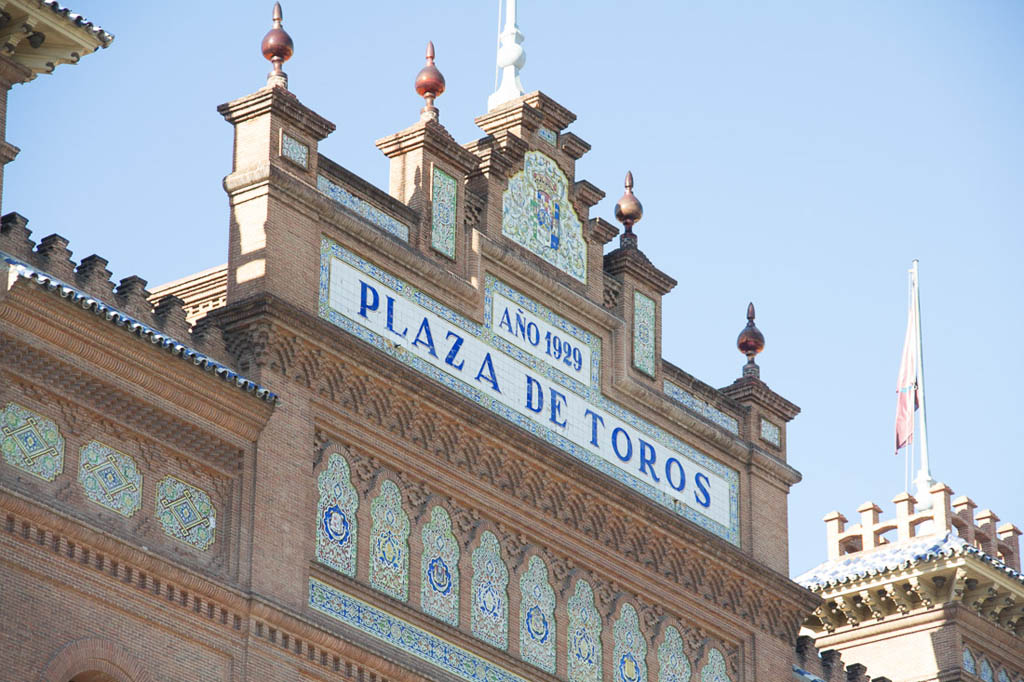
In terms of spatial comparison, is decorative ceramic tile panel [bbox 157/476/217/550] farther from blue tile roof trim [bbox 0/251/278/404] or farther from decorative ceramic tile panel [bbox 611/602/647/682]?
decorative ceramic tile panel [bbox 611/602/647/682]

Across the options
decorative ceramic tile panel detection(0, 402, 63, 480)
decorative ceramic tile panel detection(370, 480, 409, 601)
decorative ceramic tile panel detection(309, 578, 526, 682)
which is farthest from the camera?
decorative ceramic tile panel detection(370, 480, 409, 601)

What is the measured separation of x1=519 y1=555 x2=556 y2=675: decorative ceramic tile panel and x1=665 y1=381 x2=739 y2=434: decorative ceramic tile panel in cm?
392

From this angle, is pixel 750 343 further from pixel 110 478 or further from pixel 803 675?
pixel 110 478

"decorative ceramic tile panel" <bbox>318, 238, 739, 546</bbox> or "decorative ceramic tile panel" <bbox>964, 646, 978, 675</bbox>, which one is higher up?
"decorative ceramic tile panel" <bbox>318, 238, 739, 546</bbox>

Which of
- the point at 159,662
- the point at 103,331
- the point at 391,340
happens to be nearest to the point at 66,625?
the point at 159,662

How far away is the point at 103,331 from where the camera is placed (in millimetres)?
26125

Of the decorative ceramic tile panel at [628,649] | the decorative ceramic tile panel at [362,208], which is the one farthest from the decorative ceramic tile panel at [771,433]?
the decorative ceramic tile panel at [362,208]

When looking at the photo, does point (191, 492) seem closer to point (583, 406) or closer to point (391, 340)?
point (391, 340)

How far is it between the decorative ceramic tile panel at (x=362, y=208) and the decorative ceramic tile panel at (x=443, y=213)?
0.45 meters

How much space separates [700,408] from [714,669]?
11.1ft

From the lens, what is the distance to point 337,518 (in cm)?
2848

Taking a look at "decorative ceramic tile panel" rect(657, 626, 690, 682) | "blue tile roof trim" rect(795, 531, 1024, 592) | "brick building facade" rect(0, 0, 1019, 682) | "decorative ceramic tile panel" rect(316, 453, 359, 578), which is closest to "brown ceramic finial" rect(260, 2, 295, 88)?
"brick building facade" rect(0, 0, 1019, 682)

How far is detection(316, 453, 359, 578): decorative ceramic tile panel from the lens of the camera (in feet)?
92.6

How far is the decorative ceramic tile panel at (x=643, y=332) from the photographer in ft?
110
